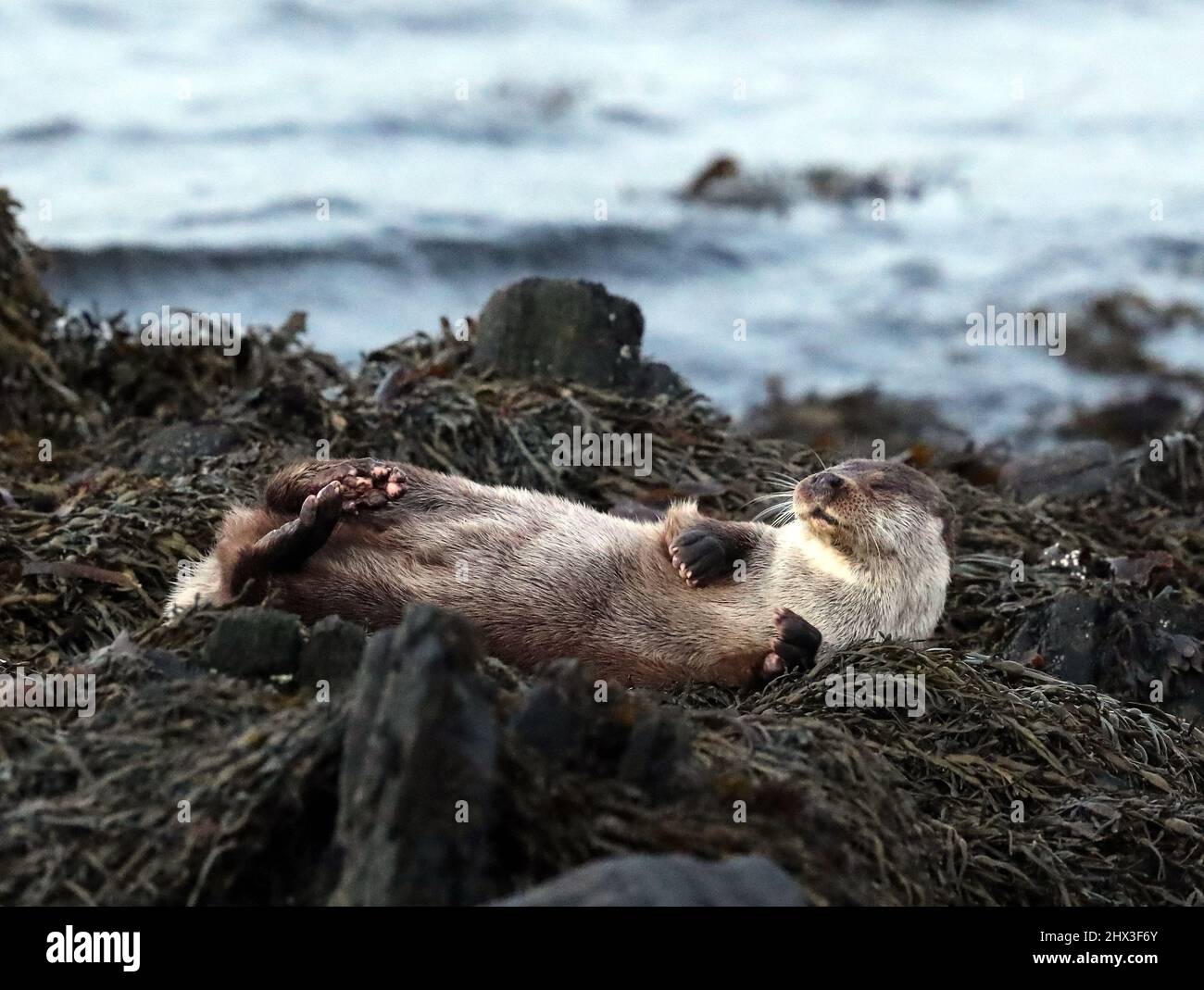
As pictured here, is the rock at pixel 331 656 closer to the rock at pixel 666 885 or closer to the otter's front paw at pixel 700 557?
the rock at pixel 666 885

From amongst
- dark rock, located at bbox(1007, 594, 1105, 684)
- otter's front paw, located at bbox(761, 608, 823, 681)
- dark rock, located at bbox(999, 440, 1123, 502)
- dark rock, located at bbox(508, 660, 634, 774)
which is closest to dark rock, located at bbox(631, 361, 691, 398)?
dark rock, located at bbox(999, 440, 1123, 502)

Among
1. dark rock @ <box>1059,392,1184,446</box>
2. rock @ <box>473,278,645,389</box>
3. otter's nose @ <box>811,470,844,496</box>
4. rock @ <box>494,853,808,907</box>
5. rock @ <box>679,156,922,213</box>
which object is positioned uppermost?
rock @ <box>679,156,922,213</box>

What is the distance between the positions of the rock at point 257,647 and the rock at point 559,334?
3.58 metres

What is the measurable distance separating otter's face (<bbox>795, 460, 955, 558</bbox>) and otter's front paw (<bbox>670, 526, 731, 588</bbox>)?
1.09 ft

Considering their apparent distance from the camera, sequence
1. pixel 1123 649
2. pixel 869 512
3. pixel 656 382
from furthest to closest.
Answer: pixel 656 382 < pixel 1123 649 < pixel 869 512

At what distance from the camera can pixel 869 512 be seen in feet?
17.6

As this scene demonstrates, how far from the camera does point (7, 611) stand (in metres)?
5.26

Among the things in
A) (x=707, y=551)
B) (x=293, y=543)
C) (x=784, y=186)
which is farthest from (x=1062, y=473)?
(x=784, y=186)

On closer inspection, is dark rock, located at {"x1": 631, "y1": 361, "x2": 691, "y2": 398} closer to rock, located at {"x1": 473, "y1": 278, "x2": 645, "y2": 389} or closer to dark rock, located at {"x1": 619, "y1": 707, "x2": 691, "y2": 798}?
rock, located at {"x1": 473, "y1": 278, "x2": 645, "y2": 389}

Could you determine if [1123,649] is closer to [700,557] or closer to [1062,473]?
[700,557]

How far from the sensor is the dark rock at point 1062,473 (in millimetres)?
7789

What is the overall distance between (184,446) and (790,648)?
9.25 ft

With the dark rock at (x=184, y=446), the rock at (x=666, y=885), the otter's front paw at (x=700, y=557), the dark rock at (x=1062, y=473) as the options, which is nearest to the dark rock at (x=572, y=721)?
the rock at (x=666, y=885)

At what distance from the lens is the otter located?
4.78m
